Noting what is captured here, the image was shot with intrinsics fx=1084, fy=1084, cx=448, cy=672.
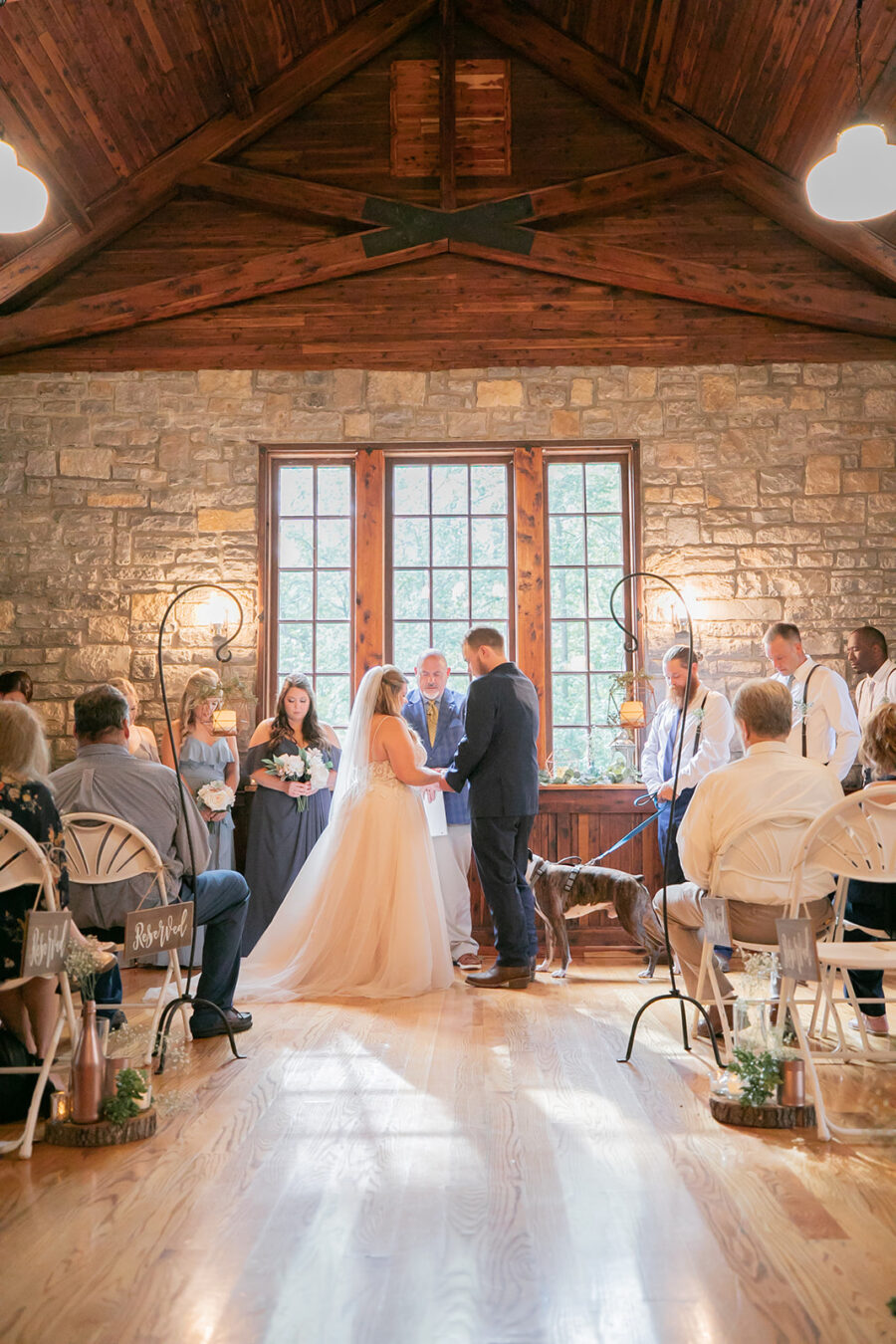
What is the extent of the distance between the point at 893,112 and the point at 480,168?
261cm

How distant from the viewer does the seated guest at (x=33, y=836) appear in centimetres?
296

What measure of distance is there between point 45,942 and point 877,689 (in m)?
4.79

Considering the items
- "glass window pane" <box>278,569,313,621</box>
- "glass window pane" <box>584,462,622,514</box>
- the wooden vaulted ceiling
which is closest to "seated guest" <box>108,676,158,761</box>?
"glass window pane" <box>278,569,313,621</box>

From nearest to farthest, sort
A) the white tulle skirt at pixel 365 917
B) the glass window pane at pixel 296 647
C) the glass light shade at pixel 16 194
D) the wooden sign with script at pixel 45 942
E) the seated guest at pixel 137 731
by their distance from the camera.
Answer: the wooden sign with script at pixel 45 942 → the glass light shade at pixel 16 194 → the white tulle skirt at pixel 365 917 → the seated guest at pixel 137 731 → the glass window pane at pixel 296 647

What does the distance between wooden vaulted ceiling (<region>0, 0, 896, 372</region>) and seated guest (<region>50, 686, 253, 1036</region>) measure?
4199mm

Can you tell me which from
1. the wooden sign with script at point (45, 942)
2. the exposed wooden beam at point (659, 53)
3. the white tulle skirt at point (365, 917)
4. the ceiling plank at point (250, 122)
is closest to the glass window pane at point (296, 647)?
the white tulle skirt at point (365, 917)

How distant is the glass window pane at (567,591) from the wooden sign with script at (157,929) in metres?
4.41

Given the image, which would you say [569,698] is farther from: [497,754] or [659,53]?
[659,53]

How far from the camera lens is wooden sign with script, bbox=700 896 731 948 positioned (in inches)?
130

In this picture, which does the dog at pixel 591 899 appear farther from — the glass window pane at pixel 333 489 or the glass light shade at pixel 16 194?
the glass light shade at pixel 16 194

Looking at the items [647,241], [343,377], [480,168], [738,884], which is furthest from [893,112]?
[738,884]

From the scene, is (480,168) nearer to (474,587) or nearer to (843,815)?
(474,587)

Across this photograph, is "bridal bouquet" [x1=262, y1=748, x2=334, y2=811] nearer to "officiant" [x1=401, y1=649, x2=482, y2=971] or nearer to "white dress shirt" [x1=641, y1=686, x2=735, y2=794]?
"officiant" [x1=401, y1=649, x2=482, y2=971]

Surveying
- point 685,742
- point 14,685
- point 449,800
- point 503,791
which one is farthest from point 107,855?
point 14,685
